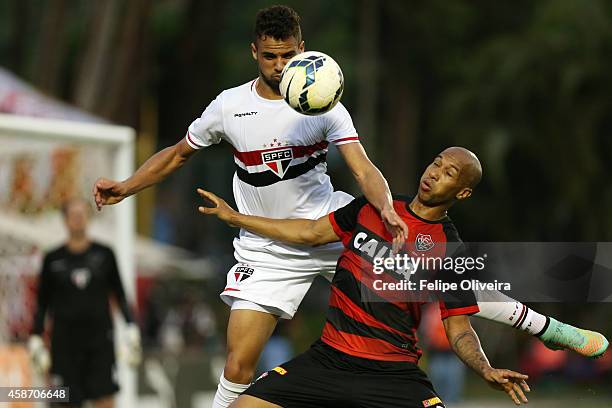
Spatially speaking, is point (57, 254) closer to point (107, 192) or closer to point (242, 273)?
point (107, 192)

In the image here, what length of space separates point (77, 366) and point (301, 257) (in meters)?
4.27

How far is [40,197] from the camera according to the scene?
1377 centimetres

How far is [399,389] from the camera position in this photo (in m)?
7.05

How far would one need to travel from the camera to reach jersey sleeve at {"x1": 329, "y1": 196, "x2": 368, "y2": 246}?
24.4 ft

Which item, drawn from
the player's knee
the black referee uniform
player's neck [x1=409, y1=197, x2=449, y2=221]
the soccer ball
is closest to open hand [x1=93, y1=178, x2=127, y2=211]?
the player's knee

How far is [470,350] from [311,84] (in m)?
1.71

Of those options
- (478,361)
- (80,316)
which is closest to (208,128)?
(478,361)

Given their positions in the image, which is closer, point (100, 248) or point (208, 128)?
point (208, 128)

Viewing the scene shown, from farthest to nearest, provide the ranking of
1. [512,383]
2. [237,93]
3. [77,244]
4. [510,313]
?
[77,244] < [237,93] < [510,313] < [512,383]

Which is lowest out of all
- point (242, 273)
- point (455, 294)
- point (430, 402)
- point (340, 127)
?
point (430, 402)

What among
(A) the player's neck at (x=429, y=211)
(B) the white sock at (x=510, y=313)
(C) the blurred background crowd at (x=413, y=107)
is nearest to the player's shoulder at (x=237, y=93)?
(A) the player's neck at (x=429, y=211)

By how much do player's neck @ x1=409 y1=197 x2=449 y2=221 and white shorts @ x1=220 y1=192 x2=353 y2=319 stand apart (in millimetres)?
894

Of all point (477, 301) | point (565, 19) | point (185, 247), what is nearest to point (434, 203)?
point (477, 301)

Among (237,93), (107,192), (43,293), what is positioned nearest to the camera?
(237,93)
